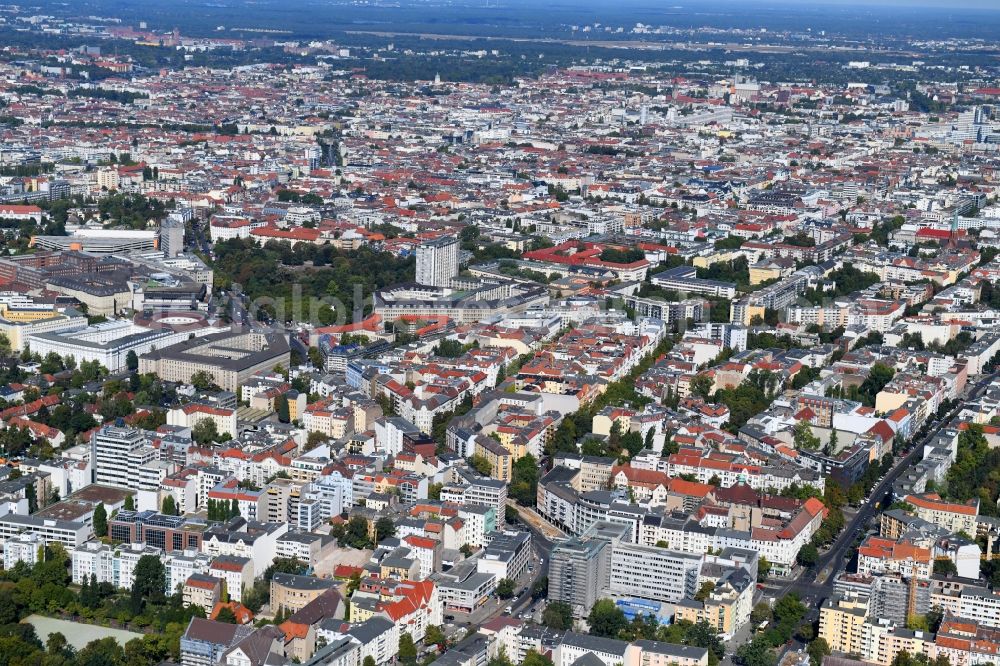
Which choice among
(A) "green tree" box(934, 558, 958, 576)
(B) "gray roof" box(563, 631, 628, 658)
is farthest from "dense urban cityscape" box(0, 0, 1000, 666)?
(A) "green tree" box(934, 558, 958, 576)

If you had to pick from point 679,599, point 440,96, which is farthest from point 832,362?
point 440,96

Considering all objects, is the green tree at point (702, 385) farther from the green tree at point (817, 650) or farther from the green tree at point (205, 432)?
the green tree at point (817, 650)

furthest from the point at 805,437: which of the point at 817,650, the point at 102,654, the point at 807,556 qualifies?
the point at 102,654

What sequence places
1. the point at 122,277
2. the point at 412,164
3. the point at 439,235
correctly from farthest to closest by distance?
the point at 412,164, the point at 439,235, the point at 122,277

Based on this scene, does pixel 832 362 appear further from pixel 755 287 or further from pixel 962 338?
pixel 755 287

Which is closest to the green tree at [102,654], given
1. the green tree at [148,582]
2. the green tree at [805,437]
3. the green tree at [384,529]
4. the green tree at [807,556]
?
the green tree at [148,582]
